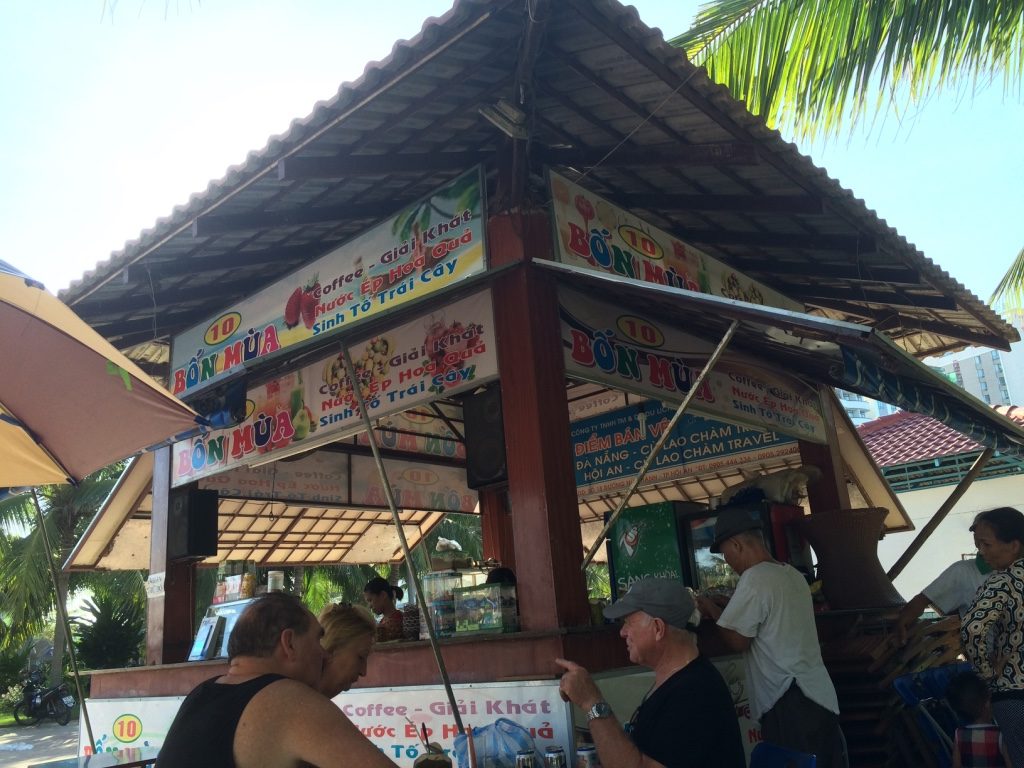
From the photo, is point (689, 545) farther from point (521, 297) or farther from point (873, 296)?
point (521, 297)

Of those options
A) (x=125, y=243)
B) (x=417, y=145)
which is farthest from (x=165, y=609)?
(x=417, y=145)

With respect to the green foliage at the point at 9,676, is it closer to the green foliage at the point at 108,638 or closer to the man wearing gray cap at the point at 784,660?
the green foliage at the point at 108,638

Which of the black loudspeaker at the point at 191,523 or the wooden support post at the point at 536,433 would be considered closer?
the wooden support post at the point at 536,433

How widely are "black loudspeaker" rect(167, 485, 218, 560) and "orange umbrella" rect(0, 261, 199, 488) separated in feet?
8.71

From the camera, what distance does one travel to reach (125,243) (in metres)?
4.95

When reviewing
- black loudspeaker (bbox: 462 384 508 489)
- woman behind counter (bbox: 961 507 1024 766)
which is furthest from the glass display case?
woman behind counter (bbox: 961 507 1024 766)

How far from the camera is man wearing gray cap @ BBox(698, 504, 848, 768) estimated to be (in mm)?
3508

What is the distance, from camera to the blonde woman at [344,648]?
2910 millimetres

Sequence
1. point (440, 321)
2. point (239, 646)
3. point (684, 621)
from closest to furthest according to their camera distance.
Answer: point (239, 646)
point (684, 621)
point (440, 321)

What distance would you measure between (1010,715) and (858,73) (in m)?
3.83

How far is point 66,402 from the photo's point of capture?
3.64 metres

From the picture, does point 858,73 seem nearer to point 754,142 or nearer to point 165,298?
point 754,142

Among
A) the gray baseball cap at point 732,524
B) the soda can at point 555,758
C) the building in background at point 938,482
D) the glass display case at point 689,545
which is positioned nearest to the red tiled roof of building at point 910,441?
the building in background at point 938,482

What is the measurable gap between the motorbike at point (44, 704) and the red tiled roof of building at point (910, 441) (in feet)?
64.1
